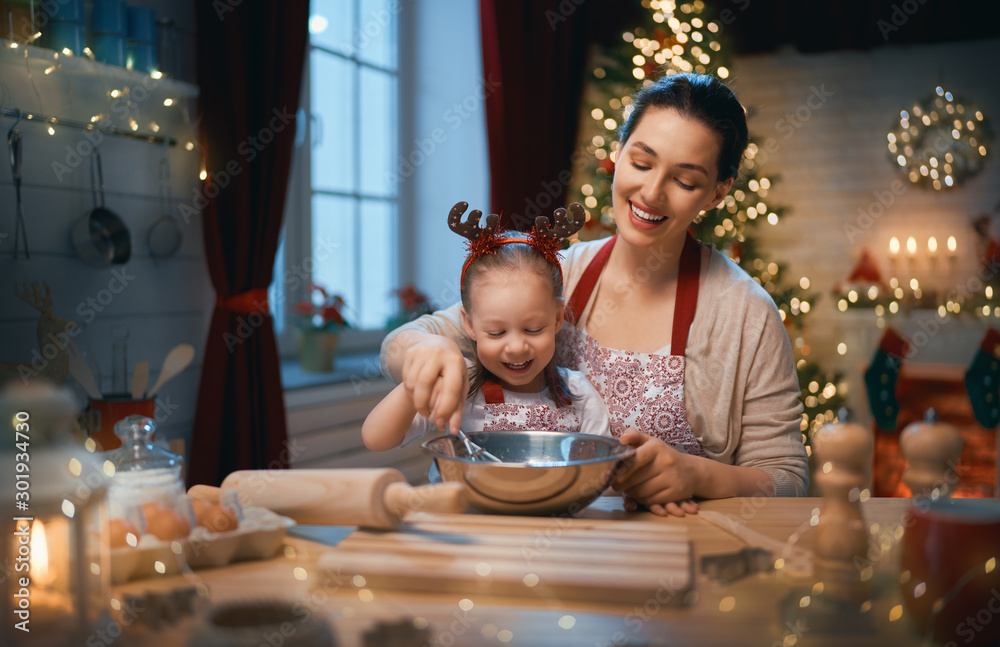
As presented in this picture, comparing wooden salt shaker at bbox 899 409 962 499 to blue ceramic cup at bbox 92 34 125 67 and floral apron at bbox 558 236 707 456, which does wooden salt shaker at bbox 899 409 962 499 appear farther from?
blue ceramic cup at bbox 92 34 125 67

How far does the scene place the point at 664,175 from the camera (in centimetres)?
150

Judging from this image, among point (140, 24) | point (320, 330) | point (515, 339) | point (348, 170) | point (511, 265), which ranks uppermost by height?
point (140, 24)

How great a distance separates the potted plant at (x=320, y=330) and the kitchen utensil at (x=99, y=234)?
1020mm

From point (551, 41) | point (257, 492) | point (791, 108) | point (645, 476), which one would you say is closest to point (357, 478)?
point (257, 492)

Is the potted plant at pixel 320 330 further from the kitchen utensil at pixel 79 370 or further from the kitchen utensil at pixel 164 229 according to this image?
the kitchen utensil at pixel 79 370

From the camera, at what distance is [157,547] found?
0.84 m

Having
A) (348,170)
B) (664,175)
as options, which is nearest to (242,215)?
(348,170)

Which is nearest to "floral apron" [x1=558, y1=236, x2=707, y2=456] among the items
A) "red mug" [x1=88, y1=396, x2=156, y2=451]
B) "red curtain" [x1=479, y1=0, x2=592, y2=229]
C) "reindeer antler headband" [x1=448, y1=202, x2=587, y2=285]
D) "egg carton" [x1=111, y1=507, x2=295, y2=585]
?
"reindeer antler headband" [x1=448, y1=202, x2=587, y2=285]

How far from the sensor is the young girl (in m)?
1.43

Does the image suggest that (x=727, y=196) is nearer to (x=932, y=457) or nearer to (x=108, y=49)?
(x=108, y=49)

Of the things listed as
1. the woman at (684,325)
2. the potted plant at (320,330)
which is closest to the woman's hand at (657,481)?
the woman at (684,325)

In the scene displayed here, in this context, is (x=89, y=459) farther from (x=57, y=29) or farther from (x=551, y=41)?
(x=551, y=41)

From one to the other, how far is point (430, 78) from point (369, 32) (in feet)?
1.41

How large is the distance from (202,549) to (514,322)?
2.36 feet
